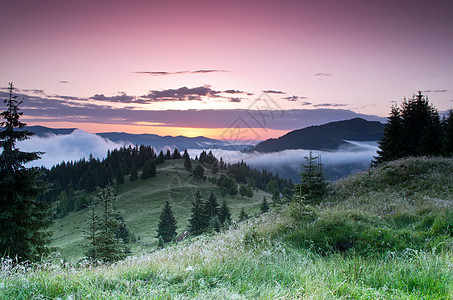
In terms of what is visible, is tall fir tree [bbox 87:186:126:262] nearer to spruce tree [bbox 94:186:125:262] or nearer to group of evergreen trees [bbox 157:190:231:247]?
spruce tree [bbox 94:186:125:262]

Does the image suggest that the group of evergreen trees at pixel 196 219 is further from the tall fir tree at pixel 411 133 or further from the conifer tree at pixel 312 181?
the conifer tree at pixel 312 181

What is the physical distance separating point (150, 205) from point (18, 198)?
261ft

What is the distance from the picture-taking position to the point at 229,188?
111812 millimetres

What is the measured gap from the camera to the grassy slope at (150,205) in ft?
221

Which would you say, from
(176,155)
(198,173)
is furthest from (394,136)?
(176,155)

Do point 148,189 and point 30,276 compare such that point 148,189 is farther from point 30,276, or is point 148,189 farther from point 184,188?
point 30,276

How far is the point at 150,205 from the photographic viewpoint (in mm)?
91750

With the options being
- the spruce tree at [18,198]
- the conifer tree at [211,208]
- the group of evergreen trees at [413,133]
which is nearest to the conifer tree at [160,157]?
the conifer tree at [211,208]

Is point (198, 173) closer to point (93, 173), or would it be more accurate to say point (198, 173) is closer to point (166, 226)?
point (93, 173)

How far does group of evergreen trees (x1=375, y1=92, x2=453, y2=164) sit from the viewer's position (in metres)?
35.8

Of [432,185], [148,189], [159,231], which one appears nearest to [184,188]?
[148,189]

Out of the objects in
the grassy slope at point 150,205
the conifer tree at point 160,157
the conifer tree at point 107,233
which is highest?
the conifer tree at point 107,233

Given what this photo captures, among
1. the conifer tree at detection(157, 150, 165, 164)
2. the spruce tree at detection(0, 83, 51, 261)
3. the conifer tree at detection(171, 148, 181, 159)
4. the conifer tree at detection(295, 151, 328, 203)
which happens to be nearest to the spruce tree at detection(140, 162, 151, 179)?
the conifer tree at detection(157, 150, 165, 164)

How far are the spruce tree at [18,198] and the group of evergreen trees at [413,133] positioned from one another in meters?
41.4
